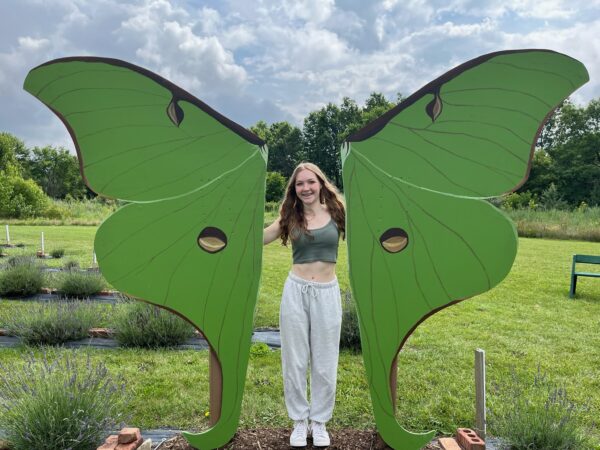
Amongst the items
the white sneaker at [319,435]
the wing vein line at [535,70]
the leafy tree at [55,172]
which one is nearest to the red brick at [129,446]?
the white sneaker at [319,435]

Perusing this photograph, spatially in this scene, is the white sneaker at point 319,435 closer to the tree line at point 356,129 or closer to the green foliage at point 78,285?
the green foliage at point 78,285

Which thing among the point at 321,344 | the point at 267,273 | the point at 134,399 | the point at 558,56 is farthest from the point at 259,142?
the point at 267,273

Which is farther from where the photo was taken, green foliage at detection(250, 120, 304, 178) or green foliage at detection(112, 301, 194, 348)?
green foliage at detection(250, 120, 304, 178)

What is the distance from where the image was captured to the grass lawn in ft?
10.6

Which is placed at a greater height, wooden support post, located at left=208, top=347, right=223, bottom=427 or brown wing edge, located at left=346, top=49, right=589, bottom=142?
brown wing edge, located at left=346, top=49, right=589, bottom=142

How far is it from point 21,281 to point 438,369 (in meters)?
6.63

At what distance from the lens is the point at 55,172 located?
47594 millimetres

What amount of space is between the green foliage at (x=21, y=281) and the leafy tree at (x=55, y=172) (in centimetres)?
4375

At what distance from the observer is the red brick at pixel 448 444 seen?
8.66 feet

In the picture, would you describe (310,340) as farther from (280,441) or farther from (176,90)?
(176,90)

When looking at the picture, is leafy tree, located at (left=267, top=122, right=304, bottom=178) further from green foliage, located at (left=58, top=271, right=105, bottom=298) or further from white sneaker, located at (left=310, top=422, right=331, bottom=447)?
white sneaker, located at (left=310, top=422, right=331, bottom=447)

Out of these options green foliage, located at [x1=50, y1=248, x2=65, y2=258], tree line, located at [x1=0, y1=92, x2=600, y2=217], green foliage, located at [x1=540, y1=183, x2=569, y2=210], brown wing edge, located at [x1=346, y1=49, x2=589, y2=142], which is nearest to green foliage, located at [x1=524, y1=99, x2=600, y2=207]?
tree line, located at [x1=0, y1=92, x2=600, y2=217]

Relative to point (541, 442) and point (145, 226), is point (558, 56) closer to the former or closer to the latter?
point (541, 442)

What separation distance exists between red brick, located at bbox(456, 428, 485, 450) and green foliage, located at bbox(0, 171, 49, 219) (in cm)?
2812
